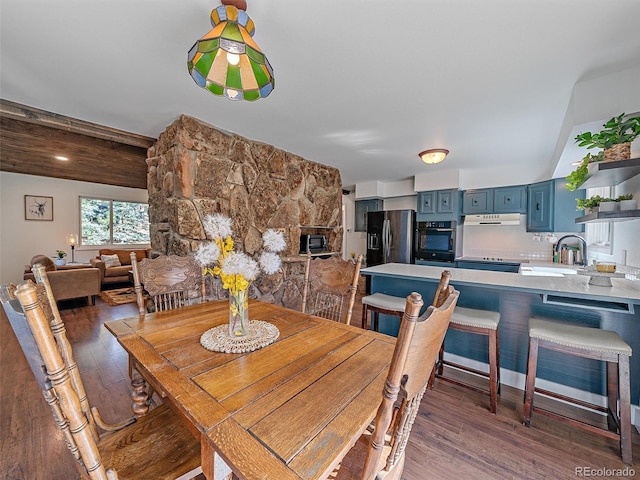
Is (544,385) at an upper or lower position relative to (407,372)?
lower

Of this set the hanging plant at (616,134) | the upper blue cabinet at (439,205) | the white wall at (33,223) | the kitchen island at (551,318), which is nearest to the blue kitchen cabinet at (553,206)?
the upper blue cabinet at (439,205)

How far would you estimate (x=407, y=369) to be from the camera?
58 centimetres

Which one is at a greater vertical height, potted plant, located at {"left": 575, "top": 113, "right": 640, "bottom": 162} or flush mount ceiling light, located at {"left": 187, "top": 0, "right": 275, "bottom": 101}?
flush mount ceiling light, located at {"left": 187, "top": 0, "right": 275, "bottom": 101}

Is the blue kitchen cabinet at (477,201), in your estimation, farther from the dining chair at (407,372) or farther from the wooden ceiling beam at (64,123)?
the wooden ceiling beam at (64,123)

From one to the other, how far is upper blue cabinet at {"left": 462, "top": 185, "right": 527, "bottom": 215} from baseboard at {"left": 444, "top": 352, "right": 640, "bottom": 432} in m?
3.07

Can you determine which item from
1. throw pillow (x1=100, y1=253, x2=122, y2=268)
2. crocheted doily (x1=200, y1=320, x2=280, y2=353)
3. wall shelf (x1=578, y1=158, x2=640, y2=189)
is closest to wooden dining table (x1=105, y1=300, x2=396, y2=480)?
crocheted doily (x1=200, y1=320, x2=280, y2=353)

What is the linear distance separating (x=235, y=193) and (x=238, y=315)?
2.08 m

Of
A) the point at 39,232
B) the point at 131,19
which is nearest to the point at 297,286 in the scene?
the point at 131,19

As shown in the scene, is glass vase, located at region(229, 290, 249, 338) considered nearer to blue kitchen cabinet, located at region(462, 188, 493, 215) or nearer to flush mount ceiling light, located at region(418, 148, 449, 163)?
flush mount ceiling light, located at region(418, 148, 449, 163)

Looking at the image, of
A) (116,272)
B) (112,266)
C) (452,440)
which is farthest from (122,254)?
(452,440)

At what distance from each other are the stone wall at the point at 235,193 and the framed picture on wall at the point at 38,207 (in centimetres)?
509

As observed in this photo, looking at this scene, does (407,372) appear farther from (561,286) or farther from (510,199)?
(510,199)

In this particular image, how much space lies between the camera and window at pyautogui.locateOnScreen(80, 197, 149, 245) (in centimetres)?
653

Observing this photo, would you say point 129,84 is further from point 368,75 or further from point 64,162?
point 64,162
